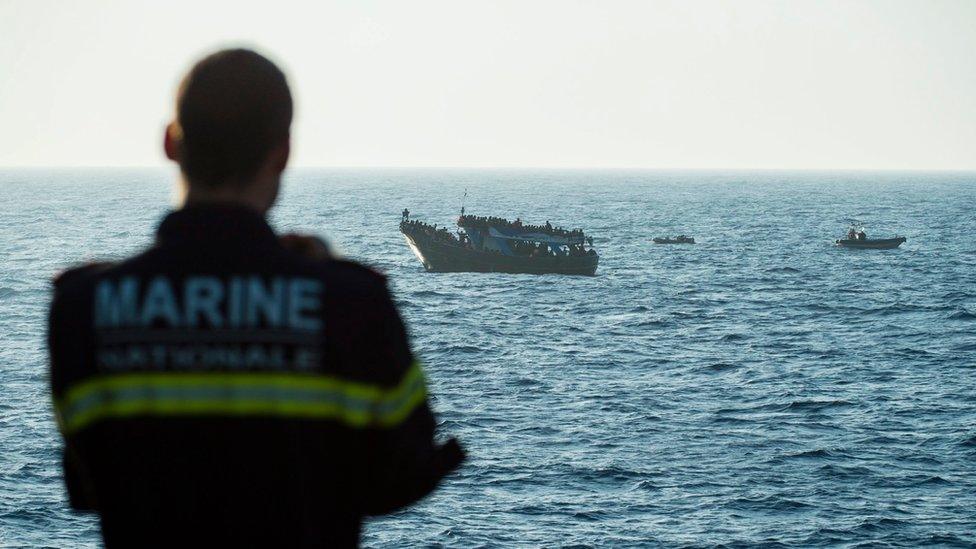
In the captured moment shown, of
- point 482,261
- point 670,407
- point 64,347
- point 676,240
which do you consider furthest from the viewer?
point 676,240

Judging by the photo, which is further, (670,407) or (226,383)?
(670,407)

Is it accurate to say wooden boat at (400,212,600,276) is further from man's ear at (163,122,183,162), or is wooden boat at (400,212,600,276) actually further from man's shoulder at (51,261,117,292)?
man's shoulder at (51,261,117,292)

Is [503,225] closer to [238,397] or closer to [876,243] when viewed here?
[876,243]

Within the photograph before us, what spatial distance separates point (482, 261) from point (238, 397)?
292 feet

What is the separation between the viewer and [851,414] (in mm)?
44156

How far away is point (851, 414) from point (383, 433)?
145 feet

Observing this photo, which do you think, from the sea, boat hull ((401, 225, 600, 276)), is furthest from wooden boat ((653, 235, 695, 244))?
boat hull ((401, 225, 600, 276))

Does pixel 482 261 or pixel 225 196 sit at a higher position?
pixel 225 196

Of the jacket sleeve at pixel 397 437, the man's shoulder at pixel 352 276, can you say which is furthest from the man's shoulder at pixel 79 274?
the jacket sleeve at pixel 397 437

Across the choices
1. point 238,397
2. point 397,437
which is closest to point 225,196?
point 238,397

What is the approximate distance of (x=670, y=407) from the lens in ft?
148

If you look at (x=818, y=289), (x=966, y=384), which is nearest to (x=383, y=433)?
(x=966, y=384)

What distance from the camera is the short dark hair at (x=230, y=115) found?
8.68ft

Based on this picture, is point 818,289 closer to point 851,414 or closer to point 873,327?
point 873,327
